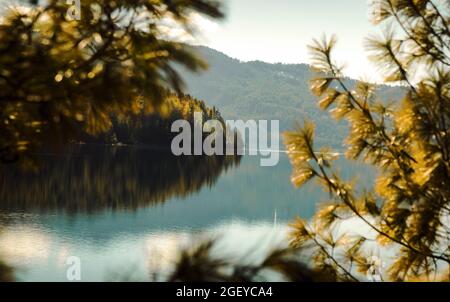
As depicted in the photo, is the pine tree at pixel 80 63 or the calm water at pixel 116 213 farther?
the calm water at pixel 116 213

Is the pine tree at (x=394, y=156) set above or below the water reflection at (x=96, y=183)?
above

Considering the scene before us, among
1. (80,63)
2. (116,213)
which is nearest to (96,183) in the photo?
(116,213)

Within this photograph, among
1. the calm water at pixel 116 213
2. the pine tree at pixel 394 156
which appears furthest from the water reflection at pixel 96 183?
the pine tree at pixel 394 156

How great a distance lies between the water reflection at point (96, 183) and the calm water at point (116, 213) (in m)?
0.10

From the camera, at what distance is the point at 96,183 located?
4866 centimetres

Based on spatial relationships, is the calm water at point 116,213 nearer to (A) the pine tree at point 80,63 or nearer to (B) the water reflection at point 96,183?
(B) the water reflection at point 96,183

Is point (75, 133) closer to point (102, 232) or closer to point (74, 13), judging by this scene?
point (74, 13)

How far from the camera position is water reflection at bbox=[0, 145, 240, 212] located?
125ft

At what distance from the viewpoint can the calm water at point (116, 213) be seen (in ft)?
75.0

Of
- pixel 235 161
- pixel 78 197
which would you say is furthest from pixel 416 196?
pixel 235 161

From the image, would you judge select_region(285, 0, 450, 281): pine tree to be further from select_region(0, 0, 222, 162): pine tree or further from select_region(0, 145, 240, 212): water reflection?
select_region(0, 145, 240, 212): water reflection

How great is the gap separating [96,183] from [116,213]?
13120 millimetres

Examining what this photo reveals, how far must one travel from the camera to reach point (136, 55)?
7.54ft

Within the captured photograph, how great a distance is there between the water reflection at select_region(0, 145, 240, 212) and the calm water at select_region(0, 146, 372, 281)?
0.10 m
